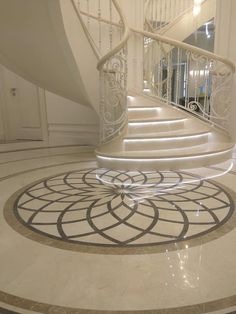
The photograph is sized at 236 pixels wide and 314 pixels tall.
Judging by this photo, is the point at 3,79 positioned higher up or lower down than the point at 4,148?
higher up

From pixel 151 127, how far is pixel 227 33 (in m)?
1.81

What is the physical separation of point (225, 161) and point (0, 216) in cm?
267

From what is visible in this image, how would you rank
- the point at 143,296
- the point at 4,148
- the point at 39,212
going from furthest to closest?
the point at 4,148, the point at 39,212, the point at 143,296

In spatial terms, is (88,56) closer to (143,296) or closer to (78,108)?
(78,108)

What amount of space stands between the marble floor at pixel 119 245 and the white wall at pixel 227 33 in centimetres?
175

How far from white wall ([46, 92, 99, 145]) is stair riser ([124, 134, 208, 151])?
179 centimetres

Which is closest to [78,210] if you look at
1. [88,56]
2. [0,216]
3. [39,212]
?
[39,212]

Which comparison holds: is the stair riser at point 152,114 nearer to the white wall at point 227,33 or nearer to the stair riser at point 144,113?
the stair riser at point 144,113

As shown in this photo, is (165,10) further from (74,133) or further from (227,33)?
(74,133)

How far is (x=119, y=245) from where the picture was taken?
1478mm

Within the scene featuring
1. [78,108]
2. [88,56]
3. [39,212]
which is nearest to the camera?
[39,212]

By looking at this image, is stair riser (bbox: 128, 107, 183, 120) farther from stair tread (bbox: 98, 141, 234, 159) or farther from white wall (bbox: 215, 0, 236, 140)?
white wall (bbox: 215, 0, 236, 140)

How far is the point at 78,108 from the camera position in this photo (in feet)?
16.9

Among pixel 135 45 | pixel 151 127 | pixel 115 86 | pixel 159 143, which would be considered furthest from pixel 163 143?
pixel 135 45
